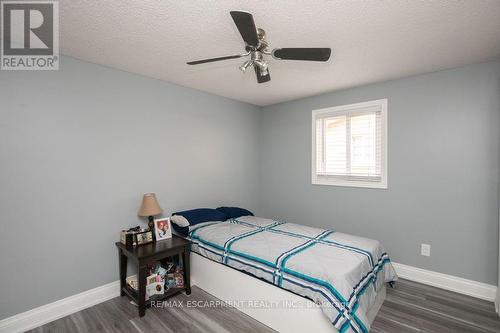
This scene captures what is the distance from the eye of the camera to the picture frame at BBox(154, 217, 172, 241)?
104 inches

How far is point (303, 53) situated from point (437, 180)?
7.29ft

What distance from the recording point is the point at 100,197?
2447 mm

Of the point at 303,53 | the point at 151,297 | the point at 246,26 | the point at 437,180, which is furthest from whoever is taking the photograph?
the point at 437,180

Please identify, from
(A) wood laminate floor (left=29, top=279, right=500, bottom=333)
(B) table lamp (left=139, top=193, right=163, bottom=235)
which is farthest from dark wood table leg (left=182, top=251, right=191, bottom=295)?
(B) table lamp (left=139, top=193, right=163, bottom=235)

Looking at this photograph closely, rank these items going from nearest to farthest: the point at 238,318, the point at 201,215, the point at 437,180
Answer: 1. the point at 238,318
2. the point at 437,180
3. the point at 201,215

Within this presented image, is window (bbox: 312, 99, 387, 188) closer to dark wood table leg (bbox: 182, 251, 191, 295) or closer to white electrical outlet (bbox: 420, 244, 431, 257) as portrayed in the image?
white electrical outlet (bbox: 420, 244, 431, 257)

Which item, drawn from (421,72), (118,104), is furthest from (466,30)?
(118,104)

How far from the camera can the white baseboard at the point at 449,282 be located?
7.86 ft

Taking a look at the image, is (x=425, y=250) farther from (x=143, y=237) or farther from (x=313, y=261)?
(x=143, y=237)

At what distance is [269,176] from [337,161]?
4.04 feet

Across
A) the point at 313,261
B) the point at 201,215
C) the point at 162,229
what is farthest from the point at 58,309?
the point at 313,261

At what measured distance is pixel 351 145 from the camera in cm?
330

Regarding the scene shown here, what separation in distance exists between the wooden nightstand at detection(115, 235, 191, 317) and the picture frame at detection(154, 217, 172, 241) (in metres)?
0.06

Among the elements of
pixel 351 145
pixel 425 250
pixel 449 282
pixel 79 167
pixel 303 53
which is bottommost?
pixel 449 282
